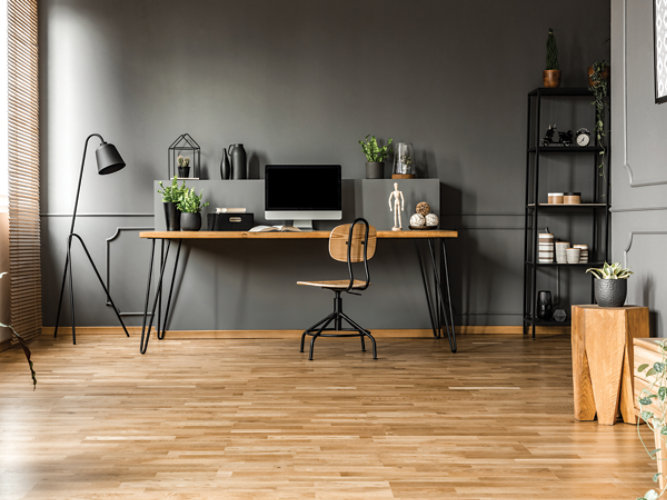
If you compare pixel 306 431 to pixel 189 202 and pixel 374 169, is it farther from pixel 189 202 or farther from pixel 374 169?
pixel 374 169

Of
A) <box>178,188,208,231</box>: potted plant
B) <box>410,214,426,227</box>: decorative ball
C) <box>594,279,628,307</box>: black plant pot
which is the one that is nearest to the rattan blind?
<box>178,188,208,231</box>: potted plant

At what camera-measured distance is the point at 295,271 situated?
5.04m

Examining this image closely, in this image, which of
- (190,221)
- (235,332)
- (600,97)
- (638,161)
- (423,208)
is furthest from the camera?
(235,332)

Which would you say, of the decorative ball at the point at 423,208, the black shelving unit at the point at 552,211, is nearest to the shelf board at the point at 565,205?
the black shelving unit at the point at 552,211

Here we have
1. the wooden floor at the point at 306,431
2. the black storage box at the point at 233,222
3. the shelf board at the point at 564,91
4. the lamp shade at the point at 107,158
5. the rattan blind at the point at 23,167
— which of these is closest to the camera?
the wooden floor at the point at 306,431

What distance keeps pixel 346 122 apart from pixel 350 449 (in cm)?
327

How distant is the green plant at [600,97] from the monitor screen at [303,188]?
2048 mm

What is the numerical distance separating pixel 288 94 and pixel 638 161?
2.97 metres

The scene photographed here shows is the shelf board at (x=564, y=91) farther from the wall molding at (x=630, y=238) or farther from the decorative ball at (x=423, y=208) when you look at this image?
the wall molding at (x=630, y=238)

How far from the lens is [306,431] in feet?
8.34

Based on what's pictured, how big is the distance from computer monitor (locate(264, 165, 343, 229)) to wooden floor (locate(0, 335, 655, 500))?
3.99ft

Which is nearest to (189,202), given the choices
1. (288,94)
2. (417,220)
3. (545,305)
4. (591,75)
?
(288,94)

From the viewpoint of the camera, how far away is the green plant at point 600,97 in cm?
482

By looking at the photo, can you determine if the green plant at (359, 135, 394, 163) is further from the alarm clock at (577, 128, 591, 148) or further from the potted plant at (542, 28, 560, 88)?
the alarm clock at (577, 128, 591, 148)
